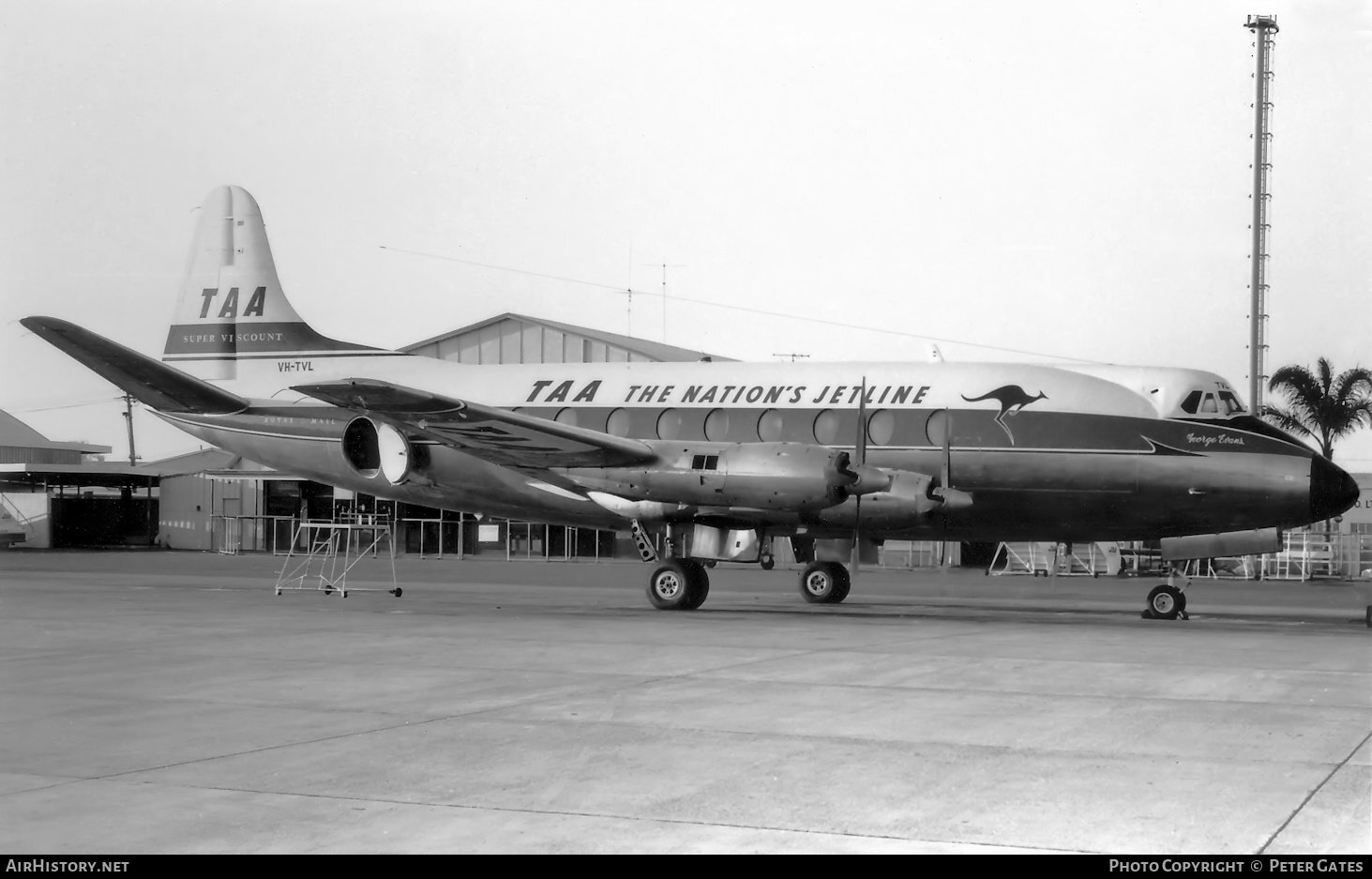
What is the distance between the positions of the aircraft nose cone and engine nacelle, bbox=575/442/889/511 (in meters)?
5.96

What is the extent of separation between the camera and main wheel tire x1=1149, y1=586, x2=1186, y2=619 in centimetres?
2041

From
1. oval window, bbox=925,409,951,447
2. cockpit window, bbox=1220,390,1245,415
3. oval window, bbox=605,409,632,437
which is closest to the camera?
cockpit window, bbox=1220,390,1245,415

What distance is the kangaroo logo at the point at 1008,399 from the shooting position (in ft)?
66.8

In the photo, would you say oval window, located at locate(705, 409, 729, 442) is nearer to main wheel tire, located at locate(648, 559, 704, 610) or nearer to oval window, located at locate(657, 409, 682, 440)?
oval window, located at locate(657, 409, 682, 440)

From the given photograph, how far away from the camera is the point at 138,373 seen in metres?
21.9

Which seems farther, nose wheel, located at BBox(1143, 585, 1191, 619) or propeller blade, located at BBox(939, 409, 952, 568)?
nose wheel, located at BBox(1143, 585, 1191, 619)

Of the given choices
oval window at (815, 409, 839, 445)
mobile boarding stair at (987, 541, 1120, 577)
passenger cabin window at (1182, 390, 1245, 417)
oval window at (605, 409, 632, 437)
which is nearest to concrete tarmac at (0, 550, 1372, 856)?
passenger cabin window at (1182, 390, 1245, 417)

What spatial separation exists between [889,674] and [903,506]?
24.8ft

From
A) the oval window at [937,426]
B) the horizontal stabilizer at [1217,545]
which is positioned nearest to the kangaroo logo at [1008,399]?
the oval window at [937,426]

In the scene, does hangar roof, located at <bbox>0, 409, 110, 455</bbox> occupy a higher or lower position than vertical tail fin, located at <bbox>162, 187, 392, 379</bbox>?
lower

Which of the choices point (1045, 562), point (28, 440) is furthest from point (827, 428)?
point (28, 440)

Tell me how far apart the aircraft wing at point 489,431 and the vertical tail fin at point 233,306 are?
5.52 metres
